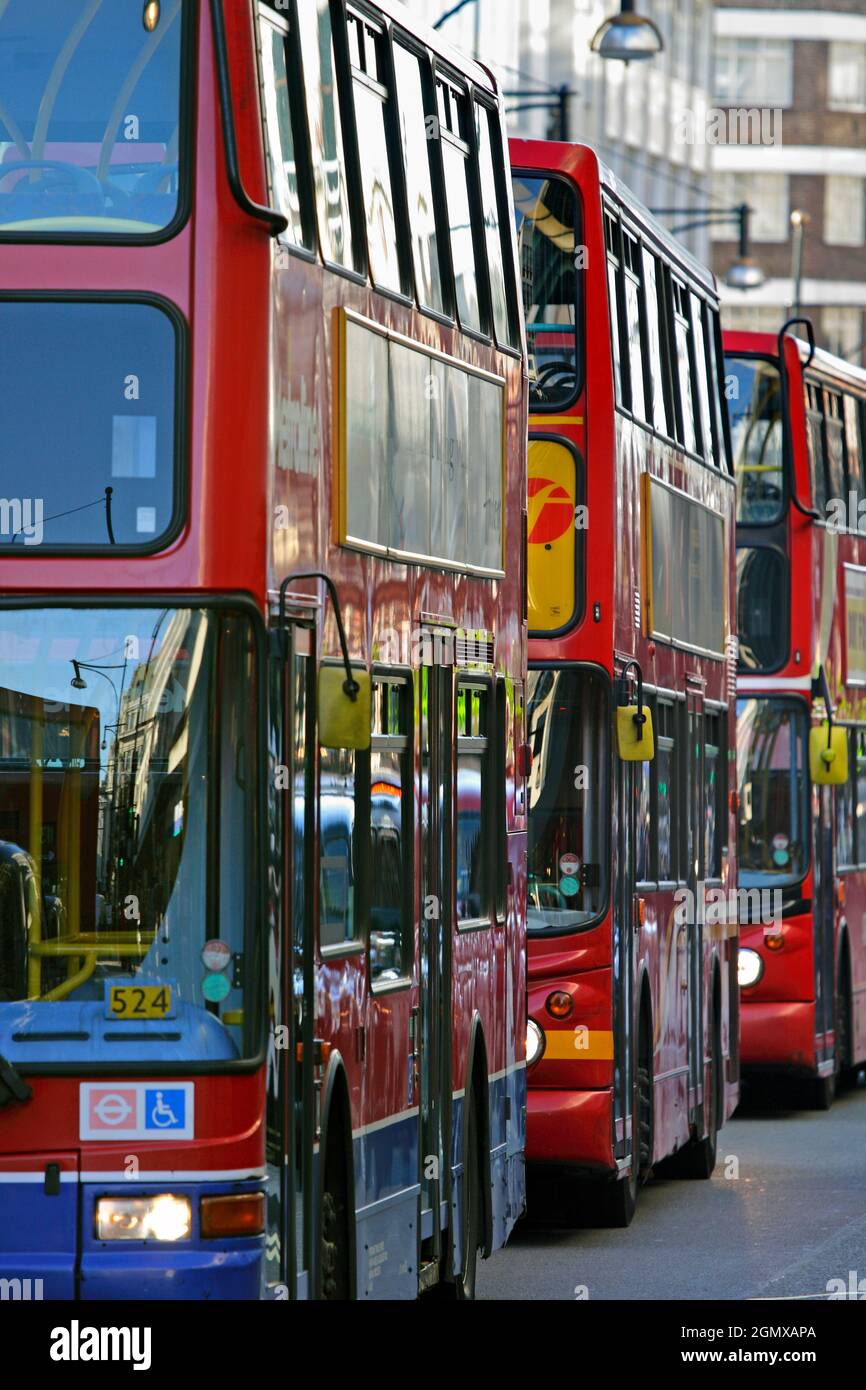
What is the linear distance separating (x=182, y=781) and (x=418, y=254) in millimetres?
3470

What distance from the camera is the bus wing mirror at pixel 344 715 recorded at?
30.2ft

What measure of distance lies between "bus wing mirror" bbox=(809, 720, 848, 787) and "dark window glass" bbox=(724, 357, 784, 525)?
5.25 ft

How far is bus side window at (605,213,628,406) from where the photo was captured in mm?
16141

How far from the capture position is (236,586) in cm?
877

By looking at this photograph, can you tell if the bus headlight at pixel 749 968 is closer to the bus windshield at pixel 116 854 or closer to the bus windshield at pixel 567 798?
the bus windshield at pixel 567 798

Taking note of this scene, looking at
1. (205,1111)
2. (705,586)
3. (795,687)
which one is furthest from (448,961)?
(795,687)

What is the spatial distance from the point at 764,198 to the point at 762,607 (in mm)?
73312

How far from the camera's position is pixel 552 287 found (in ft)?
52.3

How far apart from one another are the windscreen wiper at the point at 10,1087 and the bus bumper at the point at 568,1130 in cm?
712

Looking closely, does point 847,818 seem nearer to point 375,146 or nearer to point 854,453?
point 854,453

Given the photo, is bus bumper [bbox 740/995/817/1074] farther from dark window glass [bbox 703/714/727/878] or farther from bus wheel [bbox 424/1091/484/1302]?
bus wheel [bbox 424/1091/484/1302]

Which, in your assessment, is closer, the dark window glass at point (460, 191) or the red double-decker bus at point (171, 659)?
the red double-decker bus at point (171, 659)

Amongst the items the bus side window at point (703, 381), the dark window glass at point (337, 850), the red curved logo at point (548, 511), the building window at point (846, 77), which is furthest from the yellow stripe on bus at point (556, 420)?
the building window at point (846, 77)
